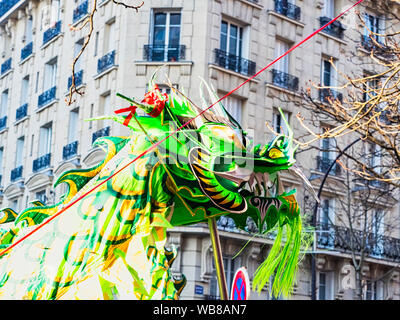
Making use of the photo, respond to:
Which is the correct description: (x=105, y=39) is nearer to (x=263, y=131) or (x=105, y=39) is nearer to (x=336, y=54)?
(x=263, y=131)

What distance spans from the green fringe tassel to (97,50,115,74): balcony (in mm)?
17348

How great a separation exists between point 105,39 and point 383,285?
13.6 metres

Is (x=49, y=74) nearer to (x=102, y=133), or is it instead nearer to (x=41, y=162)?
(x=41, y=162)

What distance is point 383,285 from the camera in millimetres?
31172

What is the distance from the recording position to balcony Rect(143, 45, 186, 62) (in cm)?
2612

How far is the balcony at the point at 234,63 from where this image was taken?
26.5 meters

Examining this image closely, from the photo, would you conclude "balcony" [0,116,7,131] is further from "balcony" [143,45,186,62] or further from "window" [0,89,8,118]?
"balcony" [143,45,186,62]

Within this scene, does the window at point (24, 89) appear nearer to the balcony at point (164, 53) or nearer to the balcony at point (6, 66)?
the balcony at point (6, 66)

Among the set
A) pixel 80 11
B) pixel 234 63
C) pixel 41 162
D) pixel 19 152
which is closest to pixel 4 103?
pixel 19 152

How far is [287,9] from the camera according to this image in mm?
29031

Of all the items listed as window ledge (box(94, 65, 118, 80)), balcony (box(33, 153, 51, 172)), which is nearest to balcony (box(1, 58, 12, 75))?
balcony (box(33, 153, 51, 172))

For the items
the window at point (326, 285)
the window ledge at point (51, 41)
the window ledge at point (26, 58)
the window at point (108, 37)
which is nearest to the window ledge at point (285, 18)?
the window at point (108, 37)

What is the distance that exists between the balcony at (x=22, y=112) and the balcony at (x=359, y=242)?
12.3 metres
